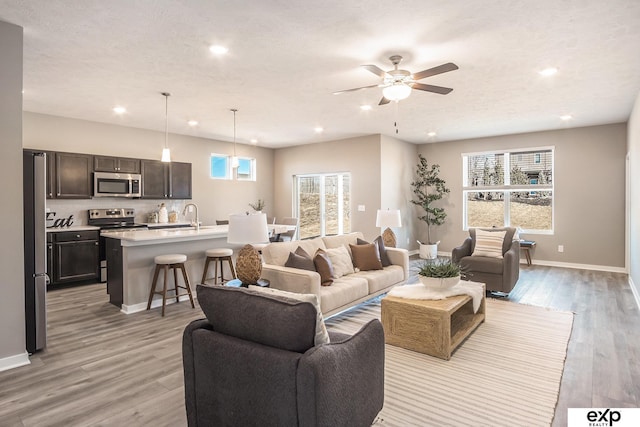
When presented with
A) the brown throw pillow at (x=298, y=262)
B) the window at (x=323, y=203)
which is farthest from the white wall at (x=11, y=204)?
the window at (x=323, y=203)

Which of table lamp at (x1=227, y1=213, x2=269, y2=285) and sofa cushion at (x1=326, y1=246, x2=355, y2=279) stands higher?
table lamp at (x1=227, y1=213, x2=269, y2=285)

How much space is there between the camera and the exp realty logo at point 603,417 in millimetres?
2152

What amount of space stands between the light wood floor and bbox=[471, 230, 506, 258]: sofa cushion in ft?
2.36

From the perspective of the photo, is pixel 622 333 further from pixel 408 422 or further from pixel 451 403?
pixel 408 422

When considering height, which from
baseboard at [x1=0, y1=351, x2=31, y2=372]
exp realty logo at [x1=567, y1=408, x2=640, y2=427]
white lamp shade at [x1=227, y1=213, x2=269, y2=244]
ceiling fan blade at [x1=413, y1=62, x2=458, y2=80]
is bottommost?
exp realty logo at [x1=567, y1=408, x2=640, y2=427]

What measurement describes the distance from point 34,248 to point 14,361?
90 centimetres

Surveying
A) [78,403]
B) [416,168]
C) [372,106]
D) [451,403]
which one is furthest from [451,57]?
[416,168]

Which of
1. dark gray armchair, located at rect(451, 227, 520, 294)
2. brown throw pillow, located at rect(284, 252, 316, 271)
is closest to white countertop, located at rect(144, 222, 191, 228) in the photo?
brown throw pillow, located at rect(284, 252, 316, 271)

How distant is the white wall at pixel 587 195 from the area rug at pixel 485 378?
379 cm

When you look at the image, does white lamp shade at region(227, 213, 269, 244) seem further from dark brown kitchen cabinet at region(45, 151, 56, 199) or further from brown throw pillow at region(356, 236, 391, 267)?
dark brown kitchen cabinet at region(45, 151, 56, 199)

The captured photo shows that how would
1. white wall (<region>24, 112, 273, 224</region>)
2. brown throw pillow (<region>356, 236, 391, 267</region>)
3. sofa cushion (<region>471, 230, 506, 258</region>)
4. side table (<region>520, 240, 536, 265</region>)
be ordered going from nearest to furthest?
brown throw pillow (<region>356, 236, 391, 267</region>)
sofa cushion (<region>471, 230, 506, 258</region>)
white wall (<region>24, 112, 273, 224</region>)
side table (<region>520, 240, 536, 265</region>)

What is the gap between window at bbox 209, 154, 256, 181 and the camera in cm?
823

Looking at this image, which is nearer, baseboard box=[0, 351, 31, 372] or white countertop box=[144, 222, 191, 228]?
baseboard box=[0, 351, 31, 372]

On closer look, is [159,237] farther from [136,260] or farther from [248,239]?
[248,239]
